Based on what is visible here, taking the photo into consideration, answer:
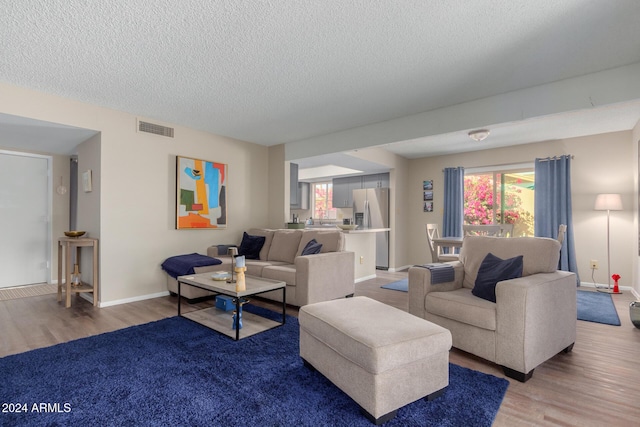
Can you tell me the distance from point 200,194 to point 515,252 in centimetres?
409

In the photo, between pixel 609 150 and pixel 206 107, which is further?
pixel 609 150

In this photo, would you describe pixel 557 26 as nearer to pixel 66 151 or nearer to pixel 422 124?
pixel 422 124

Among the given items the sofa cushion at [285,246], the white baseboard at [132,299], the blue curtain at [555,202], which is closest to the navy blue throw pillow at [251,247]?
the sofa cushion at [285,246]

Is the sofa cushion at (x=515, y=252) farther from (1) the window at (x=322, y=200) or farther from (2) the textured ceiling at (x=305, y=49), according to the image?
(1) the window at (x=322, y=200)

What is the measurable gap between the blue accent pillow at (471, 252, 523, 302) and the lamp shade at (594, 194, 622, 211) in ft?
11.8

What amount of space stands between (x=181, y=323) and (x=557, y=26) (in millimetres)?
3994

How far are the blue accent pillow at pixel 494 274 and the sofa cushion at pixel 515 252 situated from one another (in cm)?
25

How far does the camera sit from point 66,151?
16.6ft

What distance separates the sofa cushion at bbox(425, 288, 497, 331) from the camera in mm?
2254

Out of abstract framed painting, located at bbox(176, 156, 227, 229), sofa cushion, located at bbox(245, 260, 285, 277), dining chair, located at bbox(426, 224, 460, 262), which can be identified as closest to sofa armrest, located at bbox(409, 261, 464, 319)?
dining chair, located at bbox(426, 224, 460, 262)

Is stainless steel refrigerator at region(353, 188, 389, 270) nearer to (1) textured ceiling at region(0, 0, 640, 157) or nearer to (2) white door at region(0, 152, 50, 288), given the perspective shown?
(1) textured ceiling at region(0, 0, 640, 157)

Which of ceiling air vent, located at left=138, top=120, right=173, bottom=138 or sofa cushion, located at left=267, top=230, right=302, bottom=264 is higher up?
ceiling air vent, located at left=138, top=120, right=173, bottom=138

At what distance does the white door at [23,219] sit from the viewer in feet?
15.7

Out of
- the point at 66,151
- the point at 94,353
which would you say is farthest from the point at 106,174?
the point at 94,353
